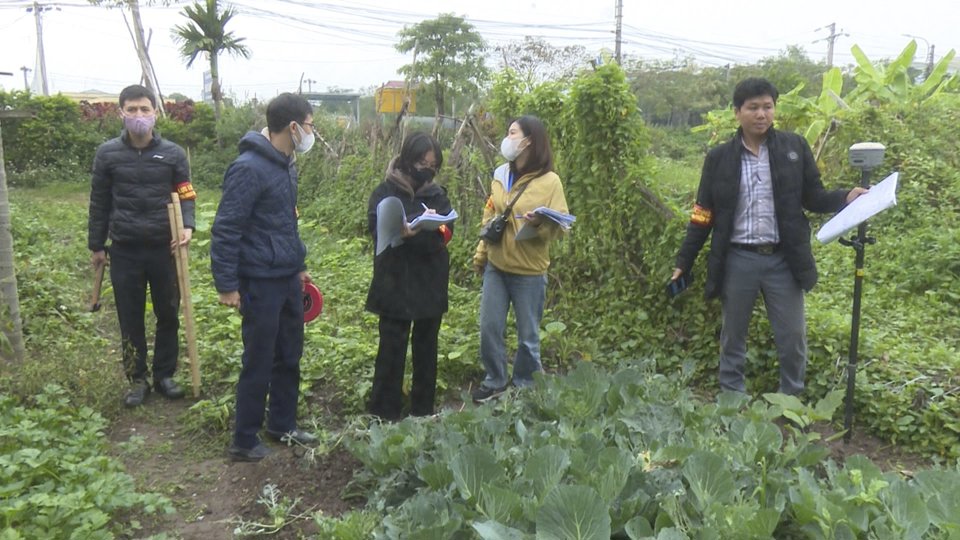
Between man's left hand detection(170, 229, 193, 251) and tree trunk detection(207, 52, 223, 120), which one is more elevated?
tree trunk detection(207, 52, 223, 120)

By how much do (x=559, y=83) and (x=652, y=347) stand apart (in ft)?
8.04

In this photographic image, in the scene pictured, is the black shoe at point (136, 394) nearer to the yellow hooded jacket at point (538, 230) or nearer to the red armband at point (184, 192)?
the red armband at point (184, 192)

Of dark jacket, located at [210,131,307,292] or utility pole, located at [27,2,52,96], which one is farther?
utility pole, located at [27,2,52,96]

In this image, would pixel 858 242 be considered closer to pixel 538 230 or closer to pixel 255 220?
pixel 538 230

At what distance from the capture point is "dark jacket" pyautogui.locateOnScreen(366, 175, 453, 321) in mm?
4207

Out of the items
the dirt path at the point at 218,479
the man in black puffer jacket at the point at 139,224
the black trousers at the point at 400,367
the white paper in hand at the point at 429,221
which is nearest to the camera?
the dirt path at the point at 218,479

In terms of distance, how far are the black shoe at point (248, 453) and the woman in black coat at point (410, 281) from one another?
0.70 m

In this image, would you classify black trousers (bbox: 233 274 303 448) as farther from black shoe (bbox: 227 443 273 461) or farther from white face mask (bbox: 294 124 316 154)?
white face mask (bbox: 294 124 316 154)

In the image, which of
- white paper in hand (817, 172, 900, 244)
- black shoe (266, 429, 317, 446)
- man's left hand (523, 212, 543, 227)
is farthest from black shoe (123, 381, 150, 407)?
white paper in hand (817, 172, 900, 244)

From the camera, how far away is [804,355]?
4.41m

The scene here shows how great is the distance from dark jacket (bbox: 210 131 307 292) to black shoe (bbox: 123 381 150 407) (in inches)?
57.1

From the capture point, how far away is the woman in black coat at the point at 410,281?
4199 mm

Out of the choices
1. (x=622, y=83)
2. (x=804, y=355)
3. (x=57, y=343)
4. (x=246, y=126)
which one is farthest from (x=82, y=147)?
(x=804, y=355)

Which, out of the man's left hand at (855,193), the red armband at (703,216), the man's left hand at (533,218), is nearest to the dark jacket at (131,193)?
the man's left hand at (533,218)
